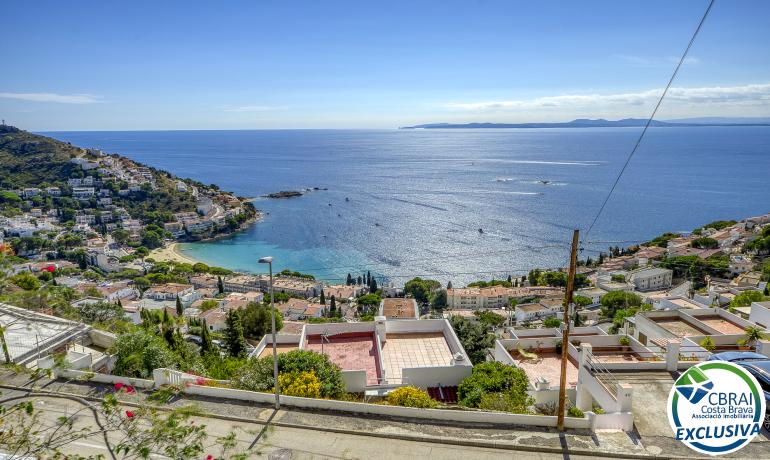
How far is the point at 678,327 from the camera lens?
13047 millimetres

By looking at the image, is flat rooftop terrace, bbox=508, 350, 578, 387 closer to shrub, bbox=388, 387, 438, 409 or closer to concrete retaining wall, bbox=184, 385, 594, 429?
concrete retaining wall, bbox=184, 385, 594, 429

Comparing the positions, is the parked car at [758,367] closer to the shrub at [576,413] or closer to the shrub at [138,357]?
the shrub at [576,413]

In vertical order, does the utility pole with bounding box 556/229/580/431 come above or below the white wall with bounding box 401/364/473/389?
above

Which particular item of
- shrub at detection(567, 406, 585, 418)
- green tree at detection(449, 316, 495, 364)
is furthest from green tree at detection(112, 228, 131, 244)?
shrub at detection(567, 406, 585, 418)

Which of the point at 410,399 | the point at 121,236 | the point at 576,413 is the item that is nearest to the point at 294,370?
the point at 410,399

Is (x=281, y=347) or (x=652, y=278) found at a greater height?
(x=281, y=347)

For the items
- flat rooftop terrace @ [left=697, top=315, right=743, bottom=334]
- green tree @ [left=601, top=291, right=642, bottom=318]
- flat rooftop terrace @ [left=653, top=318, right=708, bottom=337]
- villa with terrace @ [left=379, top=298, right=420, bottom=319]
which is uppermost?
flat rooftop terrace @ [left=697, top=315, right=743, bottom=334]

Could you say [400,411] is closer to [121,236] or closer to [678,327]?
[678,327]

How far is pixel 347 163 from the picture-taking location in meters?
138

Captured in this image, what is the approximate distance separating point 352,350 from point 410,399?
14.8ft

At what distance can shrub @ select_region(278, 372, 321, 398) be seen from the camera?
356 inches

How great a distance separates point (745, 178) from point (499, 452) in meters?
109

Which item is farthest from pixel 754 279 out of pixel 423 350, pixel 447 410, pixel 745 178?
pixel 745 178

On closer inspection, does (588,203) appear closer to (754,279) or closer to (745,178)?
(754,279)
